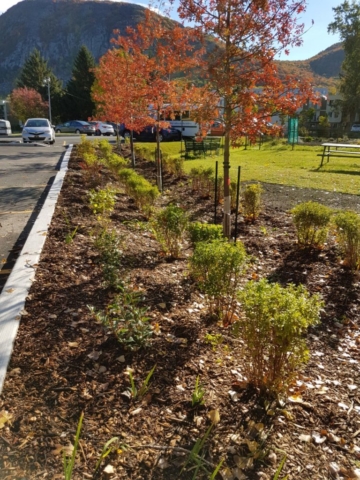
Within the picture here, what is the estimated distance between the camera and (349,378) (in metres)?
2.68

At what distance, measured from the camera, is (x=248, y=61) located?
4.53m

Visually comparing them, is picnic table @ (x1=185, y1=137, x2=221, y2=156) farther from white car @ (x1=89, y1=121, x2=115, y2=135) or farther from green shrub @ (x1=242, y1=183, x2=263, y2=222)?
white car @ (x1=89, y1=121, x2=115, y2=135)

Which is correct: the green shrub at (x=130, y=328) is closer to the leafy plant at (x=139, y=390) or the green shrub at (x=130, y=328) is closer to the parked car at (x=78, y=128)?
the leafy plant at (x=139, y=390)

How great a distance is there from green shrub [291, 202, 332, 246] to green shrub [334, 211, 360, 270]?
33cm

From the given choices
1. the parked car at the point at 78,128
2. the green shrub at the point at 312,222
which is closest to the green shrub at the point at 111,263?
the green shrub at the point at 312,222

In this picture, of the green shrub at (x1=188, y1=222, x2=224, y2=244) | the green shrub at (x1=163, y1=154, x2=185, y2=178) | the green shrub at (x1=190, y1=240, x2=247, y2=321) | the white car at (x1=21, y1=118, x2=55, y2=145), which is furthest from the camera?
the white car at (x1=21, y1=118, x2=55, y2=145)

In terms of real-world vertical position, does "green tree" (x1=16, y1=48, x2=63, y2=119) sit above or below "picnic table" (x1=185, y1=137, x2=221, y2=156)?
above

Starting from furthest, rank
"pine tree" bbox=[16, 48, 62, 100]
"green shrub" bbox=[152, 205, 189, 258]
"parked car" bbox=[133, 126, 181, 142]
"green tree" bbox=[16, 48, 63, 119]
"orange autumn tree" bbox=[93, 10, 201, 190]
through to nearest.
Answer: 1. "pine tree" bbox=[16, 48, 62, 100]
2. "green tree" bbox=[16, 48, 63, 119]
3. "parked car" bbox=[133, 126, 181, 142]
4. "orange autumn tree" bbox=[93, 10, 201, 190]
5. "green shrub" bbox=[152, 205, 189, 258]

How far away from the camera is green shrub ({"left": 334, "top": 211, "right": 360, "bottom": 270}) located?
4180mm

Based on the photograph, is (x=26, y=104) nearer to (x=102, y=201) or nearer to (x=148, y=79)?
(x=148, y=79)

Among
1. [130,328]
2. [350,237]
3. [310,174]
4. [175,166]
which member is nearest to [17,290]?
[130,328]

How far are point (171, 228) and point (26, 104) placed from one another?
1981 inches

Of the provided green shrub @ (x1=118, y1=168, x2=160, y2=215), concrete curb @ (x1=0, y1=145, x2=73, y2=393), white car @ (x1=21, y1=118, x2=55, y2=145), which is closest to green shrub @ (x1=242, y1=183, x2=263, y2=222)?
green shrub @ (x1=118, y1=168, x2=160, y2=215)

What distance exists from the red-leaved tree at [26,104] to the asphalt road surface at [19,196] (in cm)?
3682
